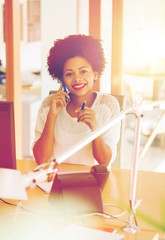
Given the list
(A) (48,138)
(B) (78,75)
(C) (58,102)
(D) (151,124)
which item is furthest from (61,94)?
(D) (151,124)

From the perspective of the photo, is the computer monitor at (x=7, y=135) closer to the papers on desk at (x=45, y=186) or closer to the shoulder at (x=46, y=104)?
the papers on desk at (x=45, y=186)

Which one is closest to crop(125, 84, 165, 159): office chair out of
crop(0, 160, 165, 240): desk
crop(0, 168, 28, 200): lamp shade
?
crop(0, 160, 165, 240): desk

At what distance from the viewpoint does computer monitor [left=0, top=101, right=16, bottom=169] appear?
4.96 feet

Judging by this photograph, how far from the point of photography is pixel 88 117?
2.14 meters

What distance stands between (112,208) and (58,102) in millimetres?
805

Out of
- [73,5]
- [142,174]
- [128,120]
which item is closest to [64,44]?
[73,5]

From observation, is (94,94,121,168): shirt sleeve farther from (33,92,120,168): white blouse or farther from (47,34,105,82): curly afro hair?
(47,34,105,82): curly afro hair

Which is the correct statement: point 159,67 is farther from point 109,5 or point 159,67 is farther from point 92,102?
point 92,102

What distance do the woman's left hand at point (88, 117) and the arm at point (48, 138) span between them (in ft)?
0.36

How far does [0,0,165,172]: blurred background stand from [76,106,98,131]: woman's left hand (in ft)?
0.59

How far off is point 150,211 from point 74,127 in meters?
0.72

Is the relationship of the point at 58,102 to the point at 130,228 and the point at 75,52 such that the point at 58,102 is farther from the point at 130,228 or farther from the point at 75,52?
the point at 130,228

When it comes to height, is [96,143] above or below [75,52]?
below

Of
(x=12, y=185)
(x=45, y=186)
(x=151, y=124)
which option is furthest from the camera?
(x=151, y=124)
